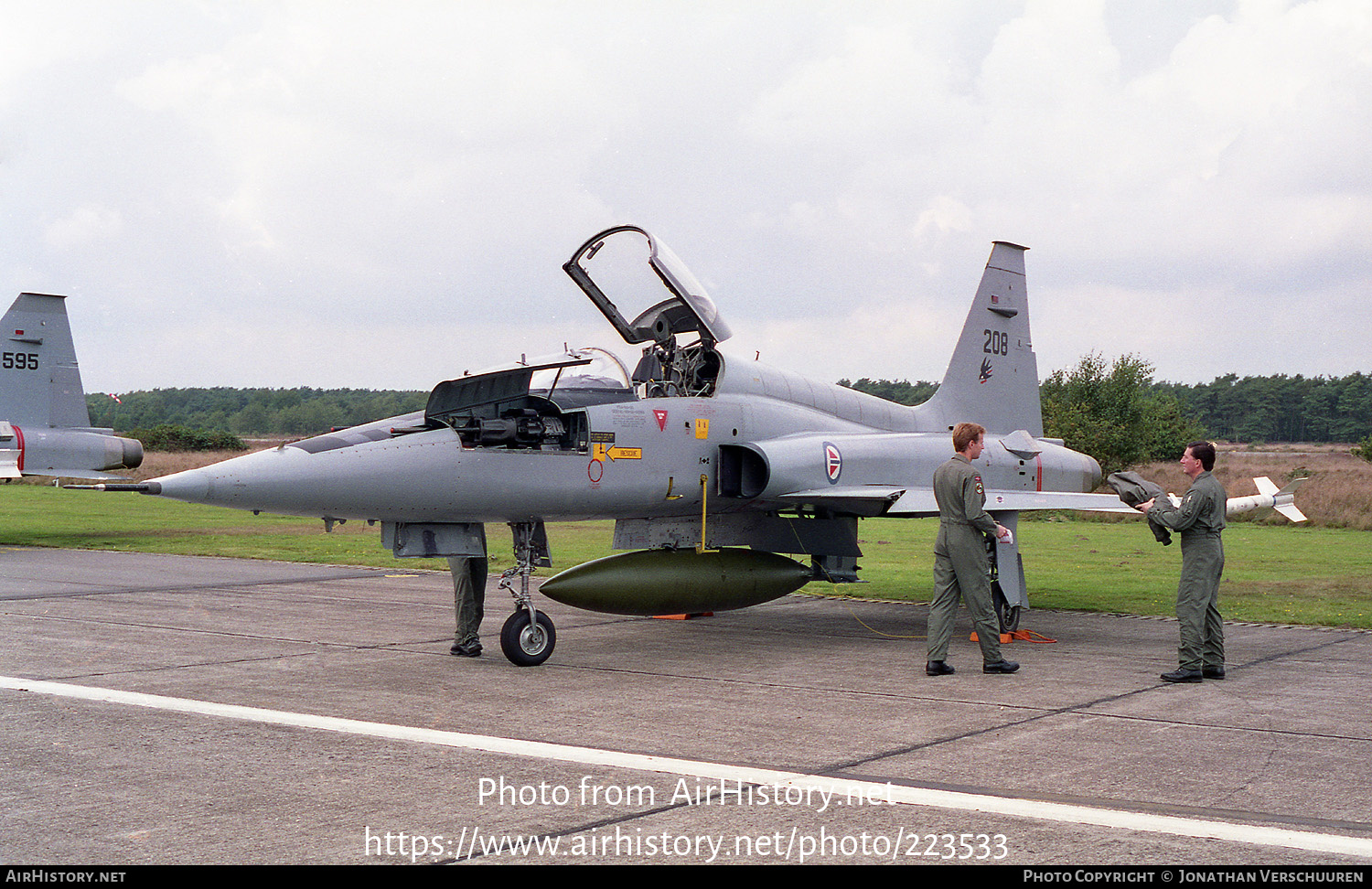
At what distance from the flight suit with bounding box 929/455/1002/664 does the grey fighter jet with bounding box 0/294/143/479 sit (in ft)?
65.9

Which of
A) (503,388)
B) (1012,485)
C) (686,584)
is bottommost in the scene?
(686,584)

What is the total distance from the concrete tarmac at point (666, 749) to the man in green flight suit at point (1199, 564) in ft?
0.89

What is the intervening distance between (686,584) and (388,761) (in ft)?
15.8

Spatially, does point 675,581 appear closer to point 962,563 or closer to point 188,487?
point 962,563

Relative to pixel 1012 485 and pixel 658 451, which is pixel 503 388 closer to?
pixel 658 451

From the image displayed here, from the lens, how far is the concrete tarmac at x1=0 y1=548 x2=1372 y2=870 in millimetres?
4707

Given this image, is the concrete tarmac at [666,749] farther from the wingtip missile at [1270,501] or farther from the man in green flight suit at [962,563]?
the wingtip missile at [1270,501]

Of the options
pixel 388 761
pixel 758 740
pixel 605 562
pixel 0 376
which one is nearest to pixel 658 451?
pixel 605 562

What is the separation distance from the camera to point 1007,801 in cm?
535

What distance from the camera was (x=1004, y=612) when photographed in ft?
38.6

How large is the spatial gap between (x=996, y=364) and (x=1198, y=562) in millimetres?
6062

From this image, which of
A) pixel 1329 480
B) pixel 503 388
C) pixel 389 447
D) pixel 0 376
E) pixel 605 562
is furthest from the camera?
pixel 1329 480

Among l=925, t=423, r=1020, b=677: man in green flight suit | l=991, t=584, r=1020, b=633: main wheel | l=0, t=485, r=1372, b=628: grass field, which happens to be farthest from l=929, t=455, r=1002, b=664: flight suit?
l=0, t=485, r=1372, b=628: grass field

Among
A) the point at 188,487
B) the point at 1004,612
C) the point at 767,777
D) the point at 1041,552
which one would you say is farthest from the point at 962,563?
the point at 1041,552
